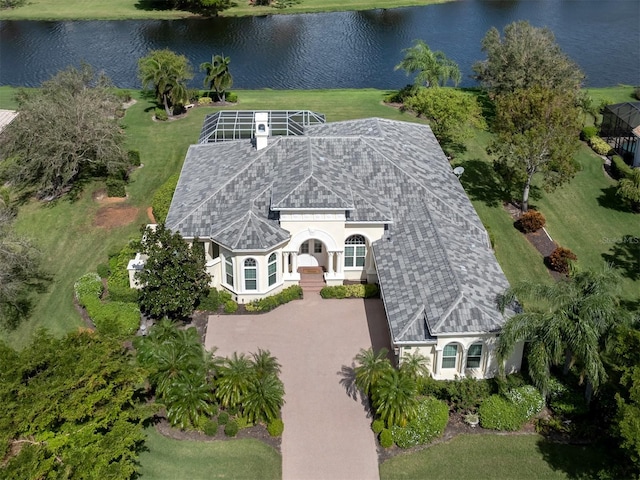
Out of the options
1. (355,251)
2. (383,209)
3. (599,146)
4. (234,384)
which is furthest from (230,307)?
(599,146)

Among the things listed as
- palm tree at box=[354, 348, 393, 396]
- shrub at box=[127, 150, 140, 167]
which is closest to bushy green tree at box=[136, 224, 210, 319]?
palm tree at box=[354, 348, 393, 396]

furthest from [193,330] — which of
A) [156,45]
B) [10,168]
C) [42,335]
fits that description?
[156,45]

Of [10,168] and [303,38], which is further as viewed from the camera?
[303,38]

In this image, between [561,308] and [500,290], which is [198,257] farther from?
[561,308]

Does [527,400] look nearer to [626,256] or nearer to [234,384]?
[234,384]

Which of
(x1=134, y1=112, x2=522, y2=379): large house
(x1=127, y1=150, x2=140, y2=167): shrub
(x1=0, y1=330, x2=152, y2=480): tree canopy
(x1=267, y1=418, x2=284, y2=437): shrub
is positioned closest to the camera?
(x1=0, y1=330, x2=152, y2=480): tree canopy

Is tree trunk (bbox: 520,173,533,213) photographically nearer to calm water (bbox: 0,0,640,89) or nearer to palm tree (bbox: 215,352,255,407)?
palm tree (bbox: 215,352,255,407)
